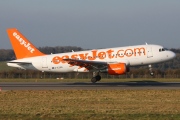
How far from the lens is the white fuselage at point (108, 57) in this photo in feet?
159

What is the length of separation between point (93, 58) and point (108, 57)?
179 cm

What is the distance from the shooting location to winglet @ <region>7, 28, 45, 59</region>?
174ft

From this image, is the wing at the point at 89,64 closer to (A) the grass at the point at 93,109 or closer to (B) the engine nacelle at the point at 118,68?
(B) the engine nacelle at the point at 118,68

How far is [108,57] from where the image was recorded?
4919cm

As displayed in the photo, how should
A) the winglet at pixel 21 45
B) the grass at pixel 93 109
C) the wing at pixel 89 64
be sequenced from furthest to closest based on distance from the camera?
the winglet at pixel 21 45
the wing at pixel 89 64
the grass at pixel 93 109

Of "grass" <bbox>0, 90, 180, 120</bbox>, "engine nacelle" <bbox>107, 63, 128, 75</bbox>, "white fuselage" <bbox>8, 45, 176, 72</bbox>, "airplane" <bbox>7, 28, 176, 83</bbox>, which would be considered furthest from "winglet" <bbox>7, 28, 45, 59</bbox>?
"grass" <bbox>0, 90, 180, 120</bbox>

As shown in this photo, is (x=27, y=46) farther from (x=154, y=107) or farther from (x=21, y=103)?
(x=154, y=107)

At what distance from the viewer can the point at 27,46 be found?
174 ft

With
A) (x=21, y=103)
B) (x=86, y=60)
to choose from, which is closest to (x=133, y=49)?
(x=86, y=60)

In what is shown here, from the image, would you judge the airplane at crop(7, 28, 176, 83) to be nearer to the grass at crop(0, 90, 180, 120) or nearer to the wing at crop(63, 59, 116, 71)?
the wing at crop(63, 59, 116, 71)

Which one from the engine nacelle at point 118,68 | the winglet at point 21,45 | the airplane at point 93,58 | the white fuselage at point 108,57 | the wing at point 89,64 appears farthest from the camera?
the winglet at point 21,45

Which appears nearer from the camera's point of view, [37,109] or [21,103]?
[37,109]

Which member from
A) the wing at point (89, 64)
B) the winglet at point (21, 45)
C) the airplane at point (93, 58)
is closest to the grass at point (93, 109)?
the wing at point (89, 64)

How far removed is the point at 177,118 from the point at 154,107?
4790 millimetres
